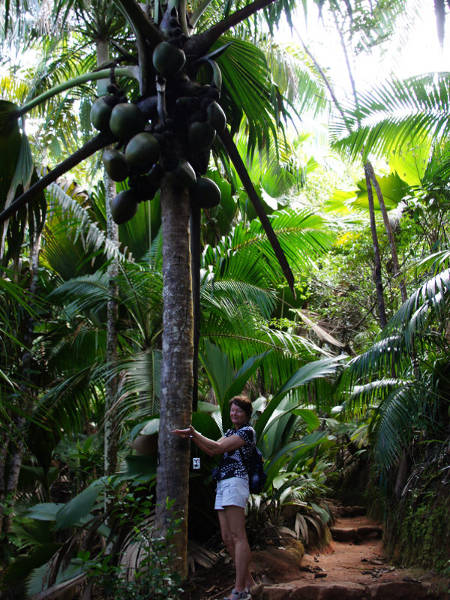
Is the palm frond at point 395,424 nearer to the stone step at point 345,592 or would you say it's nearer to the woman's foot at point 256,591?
the stone step at point 345,592

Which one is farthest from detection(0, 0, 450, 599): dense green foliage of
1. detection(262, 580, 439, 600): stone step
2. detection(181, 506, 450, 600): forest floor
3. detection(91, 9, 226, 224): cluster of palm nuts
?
detection(262, 580, 439, 600): stone step

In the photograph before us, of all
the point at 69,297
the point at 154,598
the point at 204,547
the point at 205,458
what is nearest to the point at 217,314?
the point at 69,297

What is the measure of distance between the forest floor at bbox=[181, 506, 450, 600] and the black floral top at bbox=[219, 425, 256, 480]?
2.66 ft

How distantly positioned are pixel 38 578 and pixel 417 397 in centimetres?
404

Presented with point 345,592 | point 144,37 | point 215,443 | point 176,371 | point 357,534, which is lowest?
point 357,534

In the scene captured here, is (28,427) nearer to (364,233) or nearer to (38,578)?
(38,578)

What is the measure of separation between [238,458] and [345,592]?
119 centimetres

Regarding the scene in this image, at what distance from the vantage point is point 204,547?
4.84m

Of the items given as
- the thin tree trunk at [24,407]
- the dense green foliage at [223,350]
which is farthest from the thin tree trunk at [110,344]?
the thin tree trunk at [24,407]

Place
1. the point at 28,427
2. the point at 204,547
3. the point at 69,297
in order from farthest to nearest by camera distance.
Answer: the point at 69,297 < the point at 28,427 < the point at 204,547

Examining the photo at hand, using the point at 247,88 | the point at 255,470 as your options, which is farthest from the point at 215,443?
the point at 247,88

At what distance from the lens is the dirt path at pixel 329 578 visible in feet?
12.8

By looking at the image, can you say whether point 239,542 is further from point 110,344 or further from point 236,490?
point 110,344

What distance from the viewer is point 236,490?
3.90 metres
